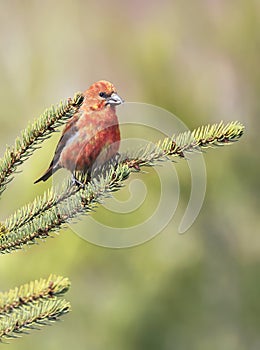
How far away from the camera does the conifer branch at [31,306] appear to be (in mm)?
1068

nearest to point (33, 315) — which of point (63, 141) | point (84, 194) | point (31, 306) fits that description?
point (31, 306)

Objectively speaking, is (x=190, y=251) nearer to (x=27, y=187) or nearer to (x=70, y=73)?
(x=27, y=187)

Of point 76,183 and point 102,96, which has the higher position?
point 102,96

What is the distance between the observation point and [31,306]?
110cm

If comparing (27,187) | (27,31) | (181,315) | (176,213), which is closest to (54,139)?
(27,187)

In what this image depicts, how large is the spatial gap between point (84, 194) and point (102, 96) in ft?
1.34

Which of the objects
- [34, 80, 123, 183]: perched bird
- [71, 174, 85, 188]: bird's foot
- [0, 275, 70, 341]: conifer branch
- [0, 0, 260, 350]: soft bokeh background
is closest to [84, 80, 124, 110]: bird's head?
[34, 80, 123, 183]: perched bird

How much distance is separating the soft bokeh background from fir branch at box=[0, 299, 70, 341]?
4177 mm

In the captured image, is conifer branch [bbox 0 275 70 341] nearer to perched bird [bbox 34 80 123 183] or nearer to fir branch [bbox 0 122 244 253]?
fir branch [bbox 0 122 244 253]

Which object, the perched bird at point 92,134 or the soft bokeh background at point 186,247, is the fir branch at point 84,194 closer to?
the perched bird at point 92,134

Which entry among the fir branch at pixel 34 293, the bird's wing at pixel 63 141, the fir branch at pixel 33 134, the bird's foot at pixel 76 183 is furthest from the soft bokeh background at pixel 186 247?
the fir branch at pixel 34 293

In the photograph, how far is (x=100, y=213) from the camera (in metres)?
5.37

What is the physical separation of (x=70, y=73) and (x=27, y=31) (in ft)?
8.21

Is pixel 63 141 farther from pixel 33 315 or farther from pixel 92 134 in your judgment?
pixel 33 315
